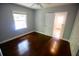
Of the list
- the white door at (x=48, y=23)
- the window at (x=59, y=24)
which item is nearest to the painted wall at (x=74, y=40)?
the window at (x=59, y=24)

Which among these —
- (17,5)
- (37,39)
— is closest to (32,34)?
(37,39)

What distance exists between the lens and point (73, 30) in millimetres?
914

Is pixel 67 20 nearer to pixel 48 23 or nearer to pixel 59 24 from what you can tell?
pixel 59 24

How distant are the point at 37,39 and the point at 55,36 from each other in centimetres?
30

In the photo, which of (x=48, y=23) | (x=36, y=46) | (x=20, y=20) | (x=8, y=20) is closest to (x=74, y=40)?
(x=48, y=23)

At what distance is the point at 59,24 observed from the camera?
90cm

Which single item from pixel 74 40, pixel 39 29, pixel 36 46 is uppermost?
pixel 39 29

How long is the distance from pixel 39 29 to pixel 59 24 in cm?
33

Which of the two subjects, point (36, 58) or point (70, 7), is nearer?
point (70, 7)

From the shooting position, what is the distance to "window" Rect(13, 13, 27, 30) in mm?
861

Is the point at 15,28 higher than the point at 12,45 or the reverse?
higher

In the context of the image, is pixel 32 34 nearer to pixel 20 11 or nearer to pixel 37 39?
pixel 37 39

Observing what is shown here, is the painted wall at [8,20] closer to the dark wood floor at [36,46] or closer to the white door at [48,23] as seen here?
the dark wood floor at [36,46]

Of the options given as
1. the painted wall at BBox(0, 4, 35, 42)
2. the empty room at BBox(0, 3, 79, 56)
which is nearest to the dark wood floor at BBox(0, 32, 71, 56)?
the empty room at BBox(0, 3, 79, 56)
